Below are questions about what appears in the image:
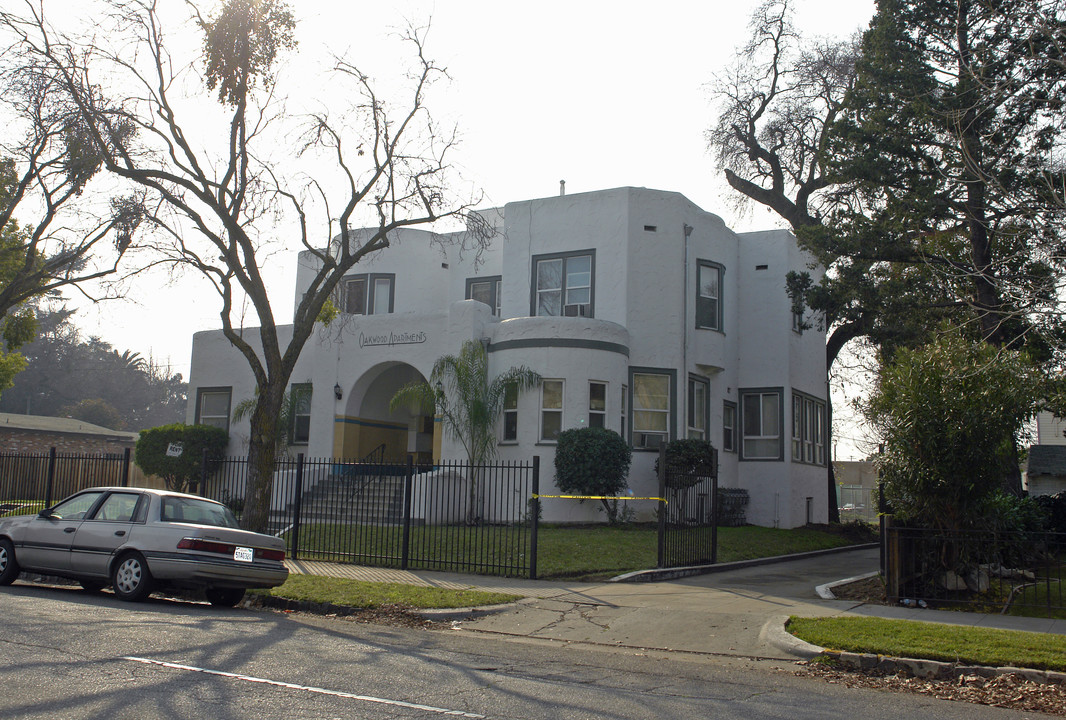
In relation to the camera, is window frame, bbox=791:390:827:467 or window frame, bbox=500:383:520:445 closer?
window frame, bbox=500:383:520:445

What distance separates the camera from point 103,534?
1155 centimetres

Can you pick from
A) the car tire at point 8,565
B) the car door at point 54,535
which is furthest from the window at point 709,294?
the car tire at point 8,565

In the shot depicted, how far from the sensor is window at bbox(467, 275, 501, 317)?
87.4 ft

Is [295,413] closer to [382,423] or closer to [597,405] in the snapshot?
[382,423]

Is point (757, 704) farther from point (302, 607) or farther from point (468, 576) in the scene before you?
point (468, 576)

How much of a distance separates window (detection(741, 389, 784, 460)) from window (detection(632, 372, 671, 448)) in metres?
4.10

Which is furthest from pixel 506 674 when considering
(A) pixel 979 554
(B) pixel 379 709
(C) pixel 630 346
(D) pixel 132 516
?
(C) pixel 630 346

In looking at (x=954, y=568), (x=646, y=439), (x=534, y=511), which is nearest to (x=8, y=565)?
(x=534, y=511)

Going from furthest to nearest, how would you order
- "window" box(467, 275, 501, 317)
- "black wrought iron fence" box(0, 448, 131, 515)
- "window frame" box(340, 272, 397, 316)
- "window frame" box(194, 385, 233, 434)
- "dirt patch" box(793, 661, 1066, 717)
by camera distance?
1. "window frame" box(340, 272, 397, 316)
2. "window frame" box(194, 385, 233, 434)
3. "window" box(467, 275, 501, 317)
4. "black wrought iron fence" box(0, 448, 131, 515)
5. "dirt patch" box(793, 661, 1066, 717)

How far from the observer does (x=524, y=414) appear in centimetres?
2183

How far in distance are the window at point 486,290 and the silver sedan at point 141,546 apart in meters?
15.0

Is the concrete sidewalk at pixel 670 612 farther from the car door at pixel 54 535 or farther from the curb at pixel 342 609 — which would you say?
the car door at pixel 54 535

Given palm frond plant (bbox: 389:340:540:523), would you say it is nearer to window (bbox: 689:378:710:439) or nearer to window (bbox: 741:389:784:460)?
window (bbox: 689:378:710:439)

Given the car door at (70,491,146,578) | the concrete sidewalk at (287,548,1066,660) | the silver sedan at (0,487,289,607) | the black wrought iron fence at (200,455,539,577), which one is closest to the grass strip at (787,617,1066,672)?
the concrete sidewalk at (287,548,1066,660)
